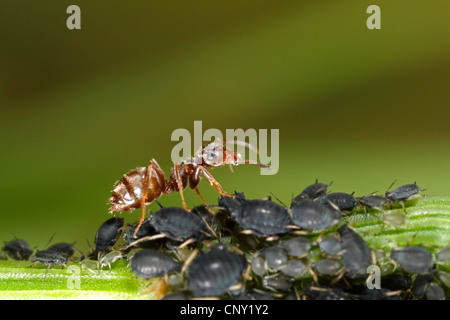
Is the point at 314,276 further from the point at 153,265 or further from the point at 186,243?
the point at 153,265

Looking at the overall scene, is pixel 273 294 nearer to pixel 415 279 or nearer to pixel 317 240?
pixel 317 240

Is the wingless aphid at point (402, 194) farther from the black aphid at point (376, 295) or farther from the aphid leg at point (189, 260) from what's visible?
the aphid leg at point (189, 260)

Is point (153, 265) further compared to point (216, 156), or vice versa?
point (216, 156)

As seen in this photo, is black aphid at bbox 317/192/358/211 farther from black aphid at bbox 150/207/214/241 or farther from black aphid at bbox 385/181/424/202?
black aphid at bbox 150/207/214/241

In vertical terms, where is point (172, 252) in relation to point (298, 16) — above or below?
below

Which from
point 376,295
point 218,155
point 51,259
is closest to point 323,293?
point 376,295
